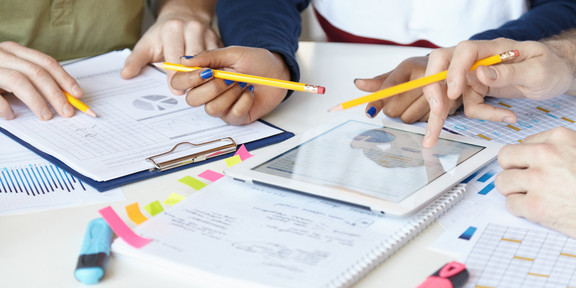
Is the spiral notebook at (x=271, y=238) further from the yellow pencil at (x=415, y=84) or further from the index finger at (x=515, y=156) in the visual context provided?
the yellow pencil at (x=415, y=84)

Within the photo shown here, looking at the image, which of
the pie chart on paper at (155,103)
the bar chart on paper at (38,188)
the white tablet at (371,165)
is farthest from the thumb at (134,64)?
the white tablet at (371,165)

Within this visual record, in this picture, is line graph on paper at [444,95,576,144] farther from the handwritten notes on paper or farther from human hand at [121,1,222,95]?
human hand at [121,1,222,95]

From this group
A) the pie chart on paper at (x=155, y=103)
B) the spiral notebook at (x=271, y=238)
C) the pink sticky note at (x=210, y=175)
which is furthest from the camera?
the pie chart on paper at (x=155, y=103)

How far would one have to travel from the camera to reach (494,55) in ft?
3.01

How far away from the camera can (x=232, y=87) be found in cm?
102

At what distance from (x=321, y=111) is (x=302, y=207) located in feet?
1.25

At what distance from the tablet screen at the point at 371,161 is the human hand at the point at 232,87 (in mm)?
169

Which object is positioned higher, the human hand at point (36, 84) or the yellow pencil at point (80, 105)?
the human hand at point (36, 84)

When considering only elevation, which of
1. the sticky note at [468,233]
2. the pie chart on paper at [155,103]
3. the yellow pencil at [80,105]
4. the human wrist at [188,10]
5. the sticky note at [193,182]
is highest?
the human wrist at [188,10]

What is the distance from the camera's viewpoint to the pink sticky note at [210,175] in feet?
2.72

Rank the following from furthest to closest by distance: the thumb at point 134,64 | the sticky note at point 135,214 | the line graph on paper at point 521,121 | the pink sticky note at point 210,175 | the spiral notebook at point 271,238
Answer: the thumb at point 134,64 < the line graph on paper at point 521,121 < the pink sticky note at point 210,175 < the sticky note at point 135,214 < the spiral notebook at point 271,238

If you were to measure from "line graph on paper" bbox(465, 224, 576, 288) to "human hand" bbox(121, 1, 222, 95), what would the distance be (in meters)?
0.78

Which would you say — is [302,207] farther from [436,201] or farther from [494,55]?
[494,55]

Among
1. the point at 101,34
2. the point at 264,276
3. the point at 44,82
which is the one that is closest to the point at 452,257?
the point at 264,276
